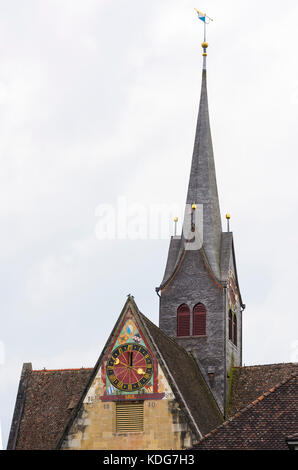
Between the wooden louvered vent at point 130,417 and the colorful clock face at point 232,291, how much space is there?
12757mm

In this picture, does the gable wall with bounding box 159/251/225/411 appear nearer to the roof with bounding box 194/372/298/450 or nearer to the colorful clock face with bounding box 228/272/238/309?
the colorful clock face with bounding box 228/272/238/309

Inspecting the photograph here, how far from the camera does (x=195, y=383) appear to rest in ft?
175

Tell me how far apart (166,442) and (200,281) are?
13635mm

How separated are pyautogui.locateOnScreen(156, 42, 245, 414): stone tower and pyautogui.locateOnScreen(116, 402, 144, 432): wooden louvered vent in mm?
8216

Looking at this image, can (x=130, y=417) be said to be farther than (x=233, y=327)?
No

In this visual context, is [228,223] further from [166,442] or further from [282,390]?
[282,390]

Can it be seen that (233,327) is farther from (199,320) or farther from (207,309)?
(199,320)

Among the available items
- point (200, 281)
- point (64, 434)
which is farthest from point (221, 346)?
point (64, 434)

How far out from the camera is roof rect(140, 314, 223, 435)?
159ft

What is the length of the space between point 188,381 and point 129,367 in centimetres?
403

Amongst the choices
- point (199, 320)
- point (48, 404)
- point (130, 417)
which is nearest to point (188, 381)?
point (130, 417)

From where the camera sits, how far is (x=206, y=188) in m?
62.0

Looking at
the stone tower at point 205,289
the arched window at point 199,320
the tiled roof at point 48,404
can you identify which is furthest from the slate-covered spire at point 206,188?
the tiled roof at point 48,404

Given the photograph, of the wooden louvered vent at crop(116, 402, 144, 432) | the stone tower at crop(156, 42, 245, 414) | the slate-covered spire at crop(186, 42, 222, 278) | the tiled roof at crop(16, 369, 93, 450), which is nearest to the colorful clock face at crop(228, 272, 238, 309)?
the stone tower at crop(156, 42, 245, 414)
